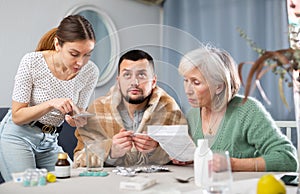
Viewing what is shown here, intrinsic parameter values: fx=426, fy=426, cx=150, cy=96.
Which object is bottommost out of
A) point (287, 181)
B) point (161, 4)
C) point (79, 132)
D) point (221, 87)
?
point (287, 181)

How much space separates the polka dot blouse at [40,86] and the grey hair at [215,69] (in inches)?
20.3

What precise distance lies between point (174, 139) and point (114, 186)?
0.35 metres

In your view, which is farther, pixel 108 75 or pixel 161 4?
pixel 161 4

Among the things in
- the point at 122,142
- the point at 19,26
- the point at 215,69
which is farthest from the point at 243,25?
the point at 122,142

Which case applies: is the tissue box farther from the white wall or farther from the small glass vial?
the white wall

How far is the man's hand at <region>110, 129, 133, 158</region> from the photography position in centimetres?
146

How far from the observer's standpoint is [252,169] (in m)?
1.52

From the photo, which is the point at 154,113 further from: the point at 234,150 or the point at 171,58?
the point at 234,150

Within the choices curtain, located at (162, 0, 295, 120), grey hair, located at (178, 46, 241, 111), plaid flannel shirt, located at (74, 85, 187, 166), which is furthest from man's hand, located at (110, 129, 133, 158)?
curtain, located at (162, 0, 295, 120)

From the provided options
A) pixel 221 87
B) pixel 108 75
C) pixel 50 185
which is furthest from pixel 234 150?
pixel 50 185

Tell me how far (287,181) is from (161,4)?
8.85 feet

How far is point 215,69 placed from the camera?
1.57 metres

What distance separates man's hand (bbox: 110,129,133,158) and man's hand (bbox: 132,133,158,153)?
0.02 metres

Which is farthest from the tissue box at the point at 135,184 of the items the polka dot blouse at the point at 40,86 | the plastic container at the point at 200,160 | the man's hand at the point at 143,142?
the polka dot blouse at the point at 40,86
